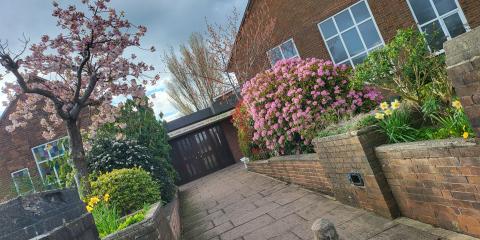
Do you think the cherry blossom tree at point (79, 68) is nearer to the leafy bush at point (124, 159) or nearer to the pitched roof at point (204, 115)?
the leafy bush at point (124, 159)

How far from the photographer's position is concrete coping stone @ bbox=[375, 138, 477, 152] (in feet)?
10.2

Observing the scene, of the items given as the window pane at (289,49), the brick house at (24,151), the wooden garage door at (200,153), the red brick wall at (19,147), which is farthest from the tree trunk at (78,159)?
the wooden garage door at (200,153)

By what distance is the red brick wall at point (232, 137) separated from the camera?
21.8 m

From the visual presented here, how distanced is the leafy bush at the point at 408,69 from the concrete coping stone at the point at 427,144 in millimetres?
823

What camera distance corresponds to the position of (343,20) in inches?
608

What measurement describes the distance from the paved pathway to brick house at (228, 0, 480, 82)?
833cm

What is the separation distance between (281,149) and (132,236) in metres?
5.24

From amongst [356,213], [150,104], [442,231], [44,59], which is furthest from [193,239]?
[150,104]

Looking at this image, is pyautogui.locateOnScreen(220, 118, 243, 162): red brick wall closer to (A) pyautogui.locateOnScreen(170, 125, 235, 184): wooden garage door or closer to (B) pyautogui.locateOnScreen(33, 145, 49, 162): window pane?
(A) pyautogui.locateOnScreen(170, 125, 235, 184): wooden garage door

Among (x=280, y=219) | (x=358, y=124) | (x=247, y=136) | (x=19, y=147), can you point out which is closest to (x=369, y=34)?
(x=247, y=136)

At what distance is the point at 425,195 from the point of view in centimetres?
390

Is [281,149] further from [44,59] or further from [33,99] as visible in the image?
[33,99]

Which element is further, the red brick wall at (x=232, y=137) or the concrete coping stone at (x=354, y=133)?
the red brick wall at (x=232, y=137)

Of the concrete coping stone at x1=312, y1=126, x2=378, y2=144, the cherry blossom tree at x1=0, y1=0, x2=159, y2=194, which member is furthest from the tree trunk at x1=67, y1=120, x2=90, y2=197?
the concrete coping stone at x1=312, y1=126, x2=378, y2=144
